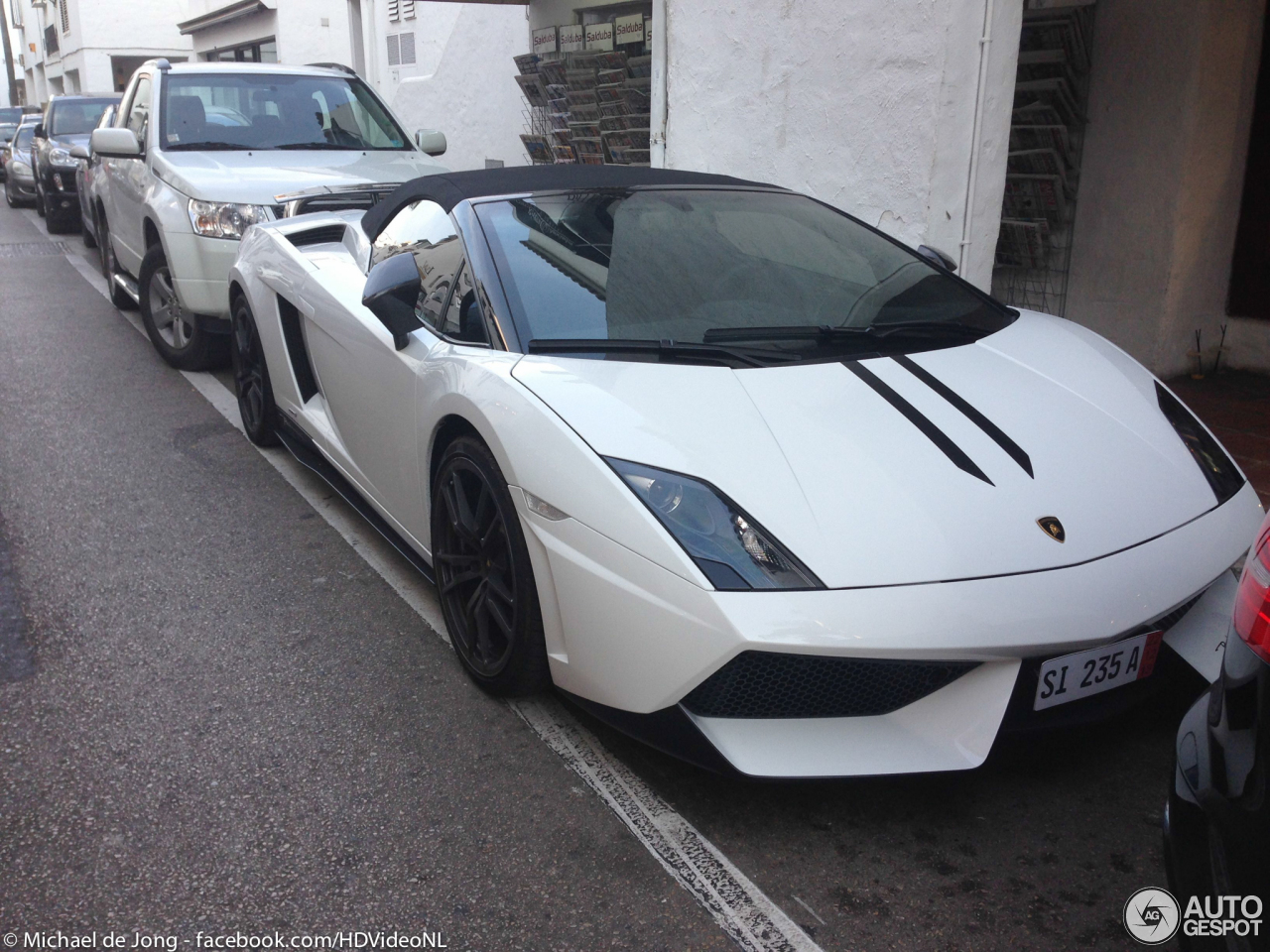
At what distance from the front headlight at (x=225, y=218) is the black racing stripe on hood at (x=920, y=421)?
434 cm

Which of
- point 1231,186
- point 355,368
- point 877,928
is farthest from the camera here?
point 1231,186

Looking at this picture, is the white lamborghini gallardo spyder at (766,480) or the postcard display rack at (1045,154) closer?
the white lamborghini gallardo spyder at (766,480)

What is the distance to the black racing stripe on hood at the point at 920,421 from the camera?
2.55 metres

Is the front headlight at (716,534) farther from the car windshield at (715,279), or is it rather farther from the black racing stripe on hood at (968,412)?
the black racing stripe on hood at (968,412)

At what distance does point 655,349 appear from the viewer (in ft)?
9.64

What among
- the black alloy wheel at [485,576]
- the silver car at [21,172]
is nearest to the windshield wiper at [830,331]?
the black alloy wheel at [485,576]

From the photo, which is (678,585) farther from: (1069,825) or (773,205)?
(773,205)

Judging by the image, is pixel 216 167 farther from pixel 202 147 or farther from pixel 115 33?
pixel 115 33

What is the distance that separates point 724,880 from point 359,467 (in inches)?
84.3

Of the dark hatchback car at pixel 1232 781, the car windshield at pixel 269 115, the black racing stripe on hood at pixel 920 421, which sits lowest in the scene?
the dark hatchback car at pixel 1232 781

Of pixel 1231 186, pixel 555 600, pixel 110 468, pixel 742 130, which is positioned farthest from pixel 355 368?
pixel 1231 186

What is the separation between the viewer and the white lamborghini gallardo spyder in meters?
2.28

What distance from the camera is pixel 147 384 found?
21.4 ft

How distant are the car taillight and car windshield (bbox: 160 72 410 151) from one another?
6.60 m
